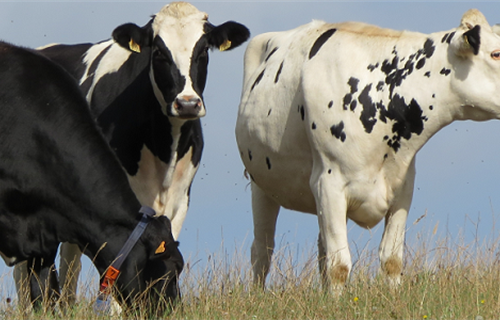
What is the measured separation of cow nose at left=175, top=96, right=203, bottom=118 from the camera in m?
7.36

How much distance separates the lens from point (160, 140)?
8102mm

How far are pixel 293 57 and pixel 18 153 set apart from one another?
3235mm

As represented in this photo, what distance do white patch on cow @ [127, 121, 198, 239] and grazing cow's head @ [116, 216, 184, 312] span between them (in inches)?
74.0

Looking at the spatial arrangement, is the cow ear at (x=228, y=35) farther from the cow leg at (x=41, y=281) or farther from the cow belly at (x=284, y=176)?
the cow leg at (x=41, y=281)

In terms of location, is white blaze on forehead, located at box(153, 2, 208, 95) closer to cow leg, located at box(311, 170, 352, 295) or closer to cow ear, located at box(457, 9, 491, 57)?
cow leg, located at box(311, 170, 352, 295)

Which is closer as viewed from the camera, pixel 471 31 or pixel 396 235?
pixel 471 31

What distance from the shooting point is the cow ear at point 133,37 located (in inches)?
316

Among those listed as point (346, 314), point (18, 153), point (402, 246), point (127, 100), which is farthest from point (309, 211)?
point (18, 153)

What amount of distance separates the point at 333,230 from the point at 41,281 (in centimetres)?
241

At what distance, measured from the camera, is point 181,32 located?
7.99 metres

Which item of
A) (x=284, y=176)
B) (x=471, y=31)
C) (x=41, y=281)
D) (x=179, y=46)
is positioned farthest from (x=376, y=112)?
(x=41, y=281)

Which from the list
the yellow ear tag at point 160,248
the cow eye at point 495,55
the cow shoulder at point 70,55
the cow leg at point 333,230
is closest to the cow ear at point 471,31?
the cow eye at point 495,55

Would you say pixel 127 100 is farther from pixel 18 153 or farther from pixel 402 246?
pixel 402 246

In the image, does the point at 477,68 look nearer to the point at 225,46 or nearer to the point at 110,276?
the point at 225,46
